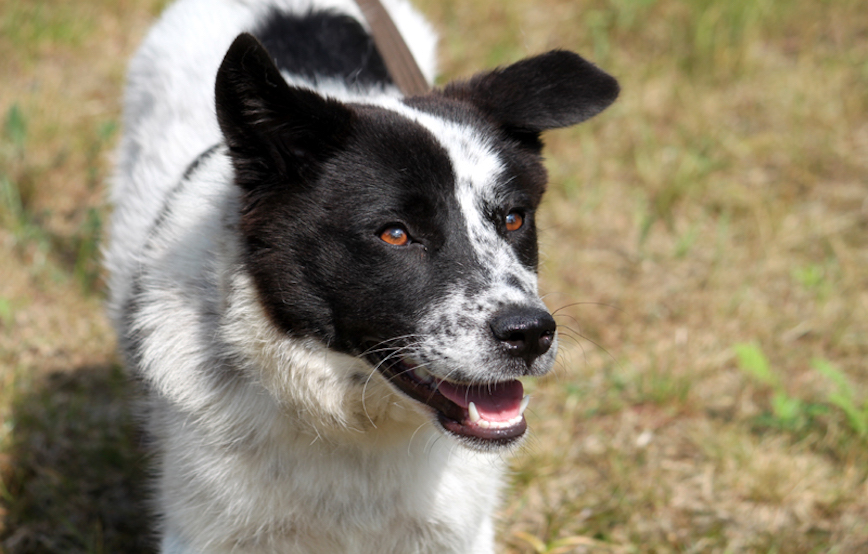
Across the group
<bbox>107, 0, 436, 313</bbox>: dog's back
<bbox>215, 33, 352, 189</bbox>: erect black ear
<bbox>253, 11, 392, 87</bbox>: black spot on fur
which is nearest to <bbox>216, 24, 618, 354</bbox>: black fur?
<bbox>215, 33, 352, 189</bbox>: erect black ear

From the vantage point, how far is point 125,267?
3143 mm

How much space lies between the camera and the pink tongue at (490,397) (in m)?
2.26

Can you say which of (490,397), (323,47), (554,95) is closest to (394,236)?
(490,397)

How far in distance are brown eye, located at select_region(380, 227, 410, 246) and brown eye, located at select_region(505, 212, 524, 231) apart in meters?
0.33

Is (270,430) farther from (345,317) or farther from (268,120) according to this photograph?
(268,120)

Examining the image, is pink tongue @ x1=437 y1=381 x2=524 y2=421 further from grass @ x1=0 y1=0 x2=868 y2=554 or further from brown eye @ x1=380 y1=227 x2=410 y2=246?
grass @ x1=0 y1=0 x2=868 y2=554

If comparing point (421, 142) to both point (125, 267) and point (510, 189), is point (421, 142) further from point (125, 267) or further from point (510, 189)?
point (125, 267)

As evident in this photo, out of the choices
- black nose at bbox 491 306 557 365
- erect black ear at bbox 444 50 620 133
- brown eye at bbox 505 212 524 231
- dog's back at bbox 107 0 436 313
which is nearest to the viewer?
black nose at bbox 491 306 557 365

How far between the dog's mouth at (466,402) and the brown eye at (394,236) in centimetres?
30

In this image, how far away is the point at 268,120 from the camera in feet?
7.38

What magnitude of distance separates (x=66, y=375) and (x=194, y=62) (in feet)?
4.97

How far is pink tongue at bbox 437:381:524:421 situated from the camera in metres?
2.26

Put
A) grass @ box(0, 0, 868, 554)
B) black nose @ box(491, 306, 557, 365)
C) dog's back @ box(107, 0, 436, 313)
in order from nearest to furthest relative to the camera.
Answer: black nose @ box(491, 306, 557, 365) < dog's back @ box(107, 0, 436, 313) < grass @ box(0, 0, 868, 554)

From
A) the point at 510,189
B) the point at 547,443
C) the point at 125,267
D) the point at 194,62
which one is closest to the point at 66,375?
the point at 125,267
